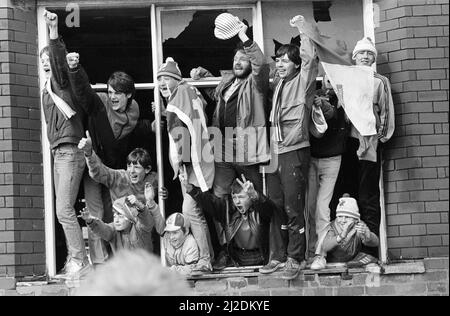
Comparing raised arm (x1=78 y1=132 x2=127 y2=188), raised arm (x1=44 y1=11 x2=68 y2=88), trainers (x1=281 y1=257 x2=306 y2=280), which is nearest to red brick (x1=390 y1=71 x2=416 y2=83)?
trainers (x1=281 y1=257 x2=306 y2=280)

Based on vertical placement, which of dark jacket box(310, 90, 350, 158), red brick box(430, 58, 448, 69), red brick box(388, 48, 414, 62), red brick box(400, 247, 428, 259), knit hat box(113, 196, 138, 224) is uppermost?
red brick box(388, 48, 414, 62)

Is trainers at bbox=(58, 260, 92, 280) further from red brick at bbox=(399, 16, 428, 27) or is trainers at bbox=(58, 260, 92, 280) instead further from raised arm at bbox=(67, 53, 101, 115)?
red brick at bbox=(399, 16, 428, 27)

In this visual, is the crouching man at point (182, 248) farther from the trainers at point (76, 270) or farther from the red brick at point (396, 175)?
the red brick at point (396, 175)

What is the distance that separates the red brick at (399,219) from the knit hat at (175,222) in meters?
1.72

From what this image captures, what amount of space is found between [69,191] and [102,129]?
1.88 ft

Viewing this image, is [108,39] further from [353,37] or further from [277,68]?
[353,37]

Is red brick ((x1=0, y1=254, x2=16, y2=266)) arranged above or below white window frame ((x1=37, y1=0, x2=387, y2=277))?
below

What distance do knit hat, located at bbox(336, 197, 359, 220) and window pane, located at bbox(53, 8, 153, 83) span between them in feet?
6.25

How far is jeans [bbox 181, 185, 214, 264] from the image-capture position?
9.35 m

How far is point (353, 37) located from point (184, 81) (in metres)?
1.51

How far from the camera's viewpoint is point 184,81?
9.48 meters
